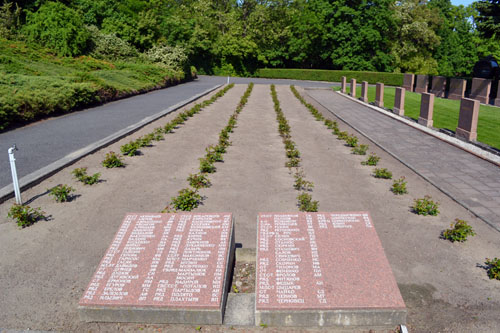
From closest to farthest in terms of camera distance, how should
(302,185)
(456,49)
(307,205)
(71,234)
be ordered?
(71,234)
(307,205)
(302,185)
(456,49)

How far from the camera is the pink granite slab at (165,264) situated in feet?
12.7

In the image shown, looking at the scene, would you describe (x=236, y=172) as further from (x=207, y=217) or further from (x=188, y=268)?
(x=188, y=268)

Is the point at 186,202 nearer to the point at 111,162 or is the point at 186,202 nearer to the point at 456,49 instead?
the point at 111,162

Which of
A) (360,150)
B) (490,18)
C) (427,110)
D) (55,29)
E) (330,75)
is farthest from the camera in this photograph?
(330,75)

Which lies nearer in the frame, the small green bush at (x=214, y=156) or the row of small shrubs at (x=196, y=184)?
the row of small shrubs at (x=196, y=184)

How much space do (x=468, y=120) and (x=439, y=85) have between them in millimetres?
19550

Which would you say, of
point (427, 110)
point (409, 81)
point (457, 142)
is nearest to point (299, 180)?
point (457, 142)

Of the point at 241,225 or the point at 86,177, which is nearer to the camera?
the point at 241,225

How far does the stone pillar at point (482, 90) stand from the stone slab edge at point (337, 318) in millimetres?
26434

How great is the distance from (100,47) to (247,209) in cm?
3241

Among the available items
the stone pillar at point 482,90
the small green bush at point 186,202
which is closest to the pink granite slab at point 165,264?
the small green bush at point 186,202

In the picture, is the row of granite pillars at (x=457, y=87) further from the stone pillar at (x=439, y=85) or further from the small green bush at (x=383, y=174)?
the small green bush at (x=383, y=174)

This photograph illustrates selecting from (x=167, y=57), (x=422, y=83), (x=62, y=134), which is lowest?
(x=62, y=134)

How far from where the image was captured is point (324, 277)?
3988 mm
